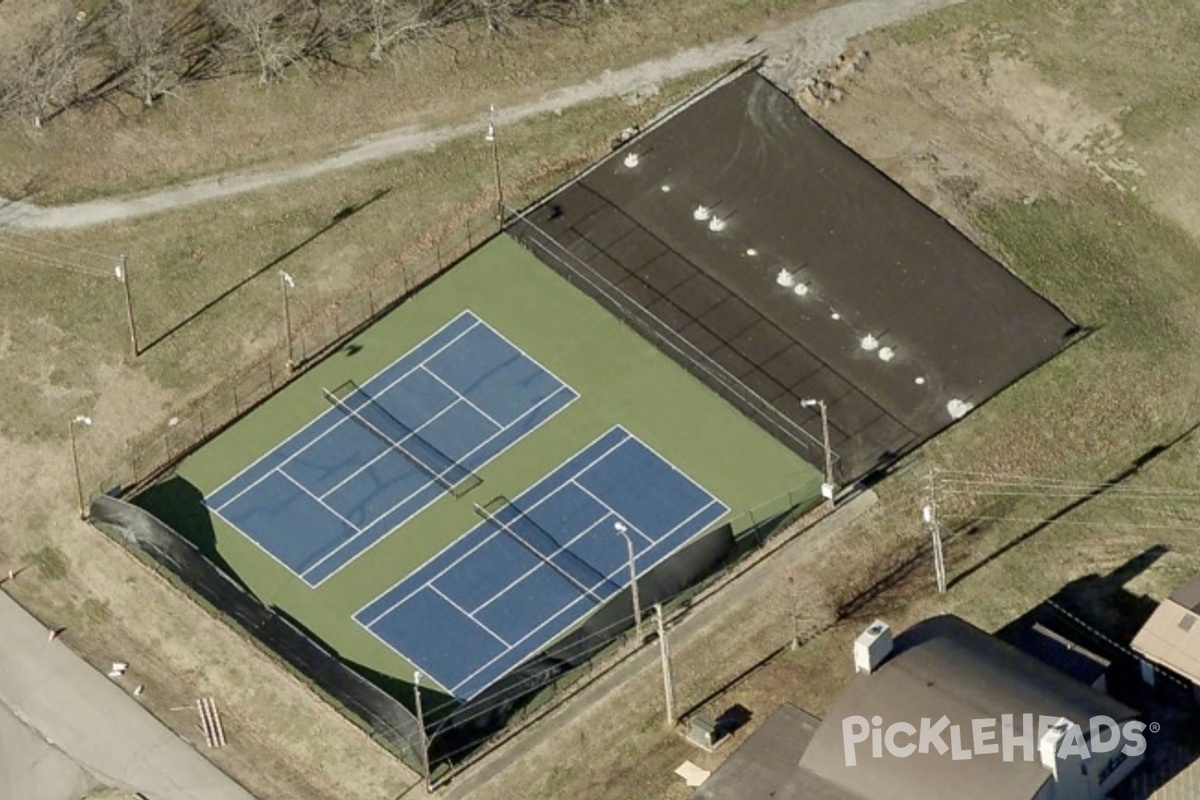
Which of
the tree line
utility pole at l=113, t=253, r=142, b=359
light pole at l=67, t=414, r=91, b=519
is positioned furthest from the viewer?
the tree line

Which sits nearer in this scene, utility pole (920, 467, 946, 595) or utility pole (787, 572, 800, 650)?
utility pole (787, 572, 800, 650)

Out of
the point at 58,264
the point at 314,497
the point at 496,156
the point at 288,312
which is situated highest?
the point at 58,264

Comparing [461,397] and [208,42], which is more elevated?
[208,42]

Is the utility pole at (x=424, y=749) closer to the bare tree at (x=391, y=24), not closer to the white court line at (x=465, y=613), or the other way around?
the white court line at (x=465, y=613)

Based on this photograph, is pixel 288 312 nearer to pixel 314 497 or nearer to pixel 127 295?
pixel 127 295

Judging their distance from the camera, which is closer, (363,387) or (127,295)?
(363,387)

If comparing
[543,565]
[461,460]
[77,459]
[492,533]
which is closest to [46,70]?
[77,459]

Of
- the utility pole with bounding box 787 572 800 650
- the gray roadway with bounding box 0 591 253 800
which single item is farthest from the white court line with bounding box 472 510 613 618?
the gray roadway with bounding box 0 591 253 800

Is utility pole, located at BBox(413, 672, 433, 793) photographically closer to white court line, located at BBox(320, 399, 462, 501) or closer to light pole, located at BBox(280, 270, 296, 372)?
white court line, located at BBox(320, 399, 462, 501)
